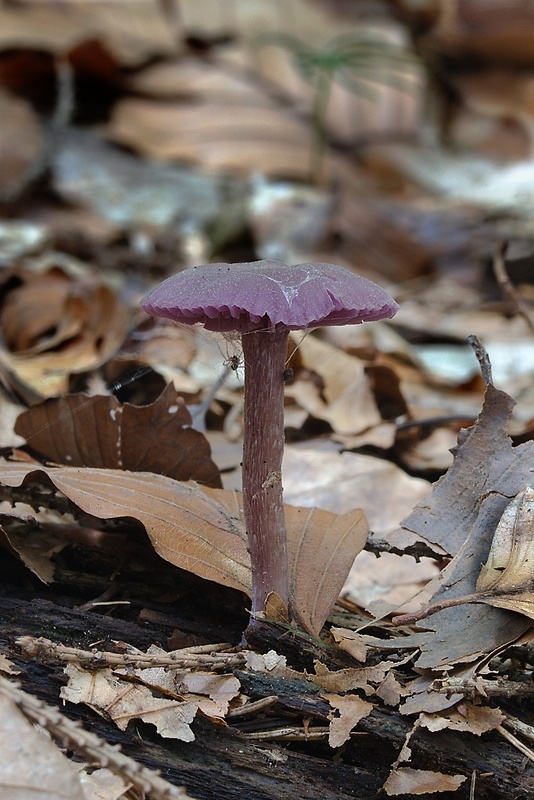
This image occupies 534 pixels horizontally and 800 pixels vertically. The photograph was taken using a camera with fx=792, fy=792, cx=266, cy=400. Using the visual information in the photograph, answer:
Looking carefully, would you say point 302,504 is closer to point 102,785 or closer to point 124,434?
point 124,434

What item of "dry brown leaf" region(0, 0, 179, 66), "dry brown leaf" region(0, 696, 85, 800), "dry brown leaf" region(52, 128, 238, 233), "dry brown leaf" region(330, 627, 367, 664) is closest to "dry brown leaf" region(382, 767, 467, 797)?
"dry brown leaf" region(330, 627, 367, 664)

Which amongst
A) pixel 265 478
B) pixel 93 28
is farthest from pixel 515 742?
pixel 93 28

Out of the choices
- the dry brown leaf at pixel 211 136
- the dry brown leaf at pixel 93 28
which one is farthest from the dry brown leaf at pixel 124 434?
the dry brown leaf at pixel 93 28

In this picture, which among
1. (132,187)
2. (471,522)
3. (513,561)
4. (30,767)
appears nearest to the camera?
(30,767)

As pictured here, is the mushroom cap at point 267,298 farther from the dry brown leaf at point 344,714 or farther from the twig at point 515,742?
the twig at point 515,742

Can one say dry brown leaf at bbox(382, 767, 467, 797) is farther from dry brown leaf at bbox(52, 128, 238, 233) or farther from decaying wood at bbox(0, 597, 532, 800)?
dry brown leaf at bbox(52, 128, 238, 233)

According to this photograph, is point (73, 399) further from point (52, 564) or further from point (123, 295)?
point (123, 295)

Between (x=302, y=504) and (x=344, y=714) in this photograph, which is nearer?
(x=344, y=714)
